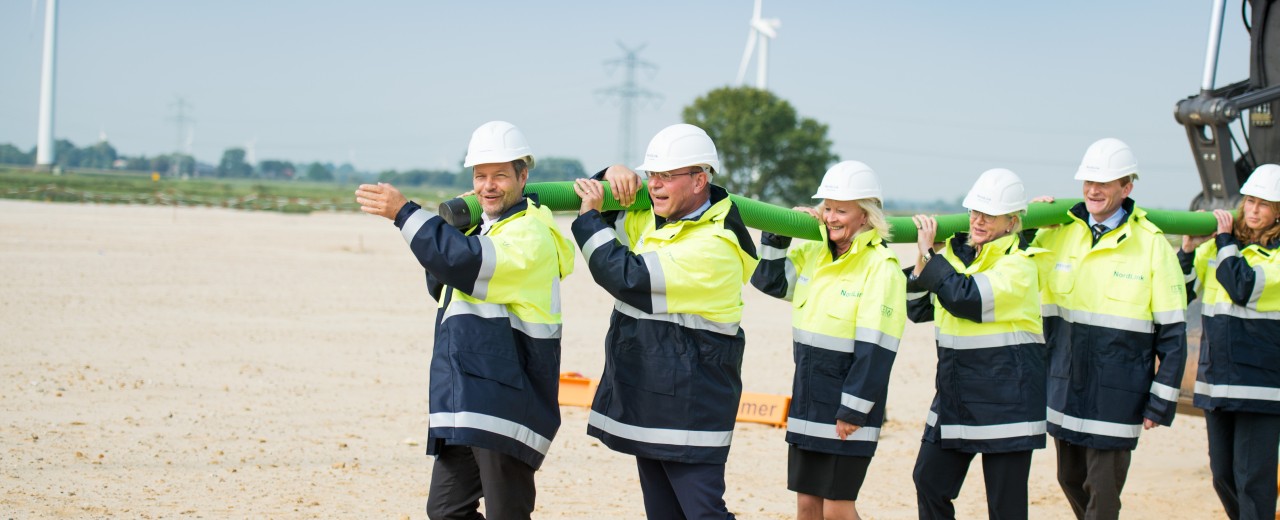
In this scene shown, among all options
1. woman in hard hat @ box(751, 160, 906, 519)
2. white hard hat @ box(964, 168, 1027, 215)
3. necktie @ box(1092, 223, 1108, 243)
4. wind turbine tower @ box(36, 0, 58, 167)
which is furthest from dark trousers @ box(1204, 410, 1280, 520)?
wind turbine tower @ box(36, 0, 58, 167)

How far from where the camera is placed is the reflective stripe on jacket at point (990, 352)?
5.40 meters

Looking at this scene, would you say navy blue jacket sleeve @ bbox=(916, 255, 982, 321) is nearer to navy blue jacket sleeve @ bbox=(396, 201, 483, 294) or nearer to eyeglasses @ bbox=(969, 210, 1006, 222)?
eyeglasses @ bbox=(969, 210, 1006, 222)

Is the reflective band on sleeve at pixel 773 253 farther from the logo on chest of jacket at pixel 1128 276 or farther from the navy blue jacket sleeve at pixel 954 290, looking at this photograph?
the logo on chest of jacket at pixel 1128 276

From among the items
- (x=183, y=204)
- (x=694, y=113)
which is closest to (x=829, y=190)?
(x=183, y=204)

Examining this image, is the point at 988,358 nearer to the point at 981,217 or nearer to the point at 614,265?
the point at 981,217

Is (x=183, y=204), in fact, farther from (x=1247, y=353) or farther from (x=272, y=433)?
(x=1247, y=353)

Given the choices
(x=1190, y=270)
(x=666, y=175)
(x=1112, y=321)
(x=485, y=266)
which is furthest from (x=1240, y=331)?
(x=485, y=266)

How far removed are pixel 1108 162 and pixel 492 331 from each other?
357cm

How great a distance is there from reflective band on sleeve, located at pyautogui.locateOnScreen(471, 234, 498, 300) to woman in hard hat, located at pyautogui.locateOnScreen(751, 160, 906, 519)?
5.37 ft

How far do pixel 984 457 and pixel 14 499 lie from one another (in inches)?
209

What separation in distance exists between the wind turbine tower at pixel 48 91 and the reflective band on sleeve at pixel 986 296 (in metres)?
77.1

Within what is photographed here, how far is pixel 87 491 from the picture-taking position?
6.83 metres

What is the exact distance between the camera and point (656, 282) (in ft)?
14.4

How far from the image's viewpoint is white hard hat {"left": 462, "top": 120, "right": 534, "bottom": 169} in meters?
4.44
